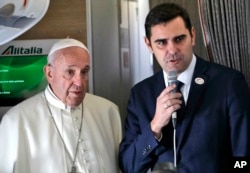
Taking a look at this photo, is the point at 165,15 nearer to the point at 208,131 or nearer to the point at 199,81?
the point at 199,81

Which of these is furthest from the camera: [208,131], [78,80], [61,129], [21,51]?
[21,51]

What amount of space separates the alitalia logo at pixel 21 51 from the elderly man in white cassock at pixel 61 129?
0.25m

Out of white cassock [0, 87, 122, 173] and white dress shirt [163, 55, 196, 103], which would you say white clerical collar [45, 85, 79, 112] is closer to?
white cassock [0, 87, 122, 173]

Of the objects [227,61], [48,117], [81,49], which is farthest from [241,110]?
[48,117]

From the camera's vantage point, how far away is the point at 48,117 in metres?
1.81

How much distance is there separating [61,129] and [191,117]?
2.02 feet

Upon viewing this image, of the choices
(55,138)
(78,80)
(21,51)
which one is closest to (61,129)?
(55,138)

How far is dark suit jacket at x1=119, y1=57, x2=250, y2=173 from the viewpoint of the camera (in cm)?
155

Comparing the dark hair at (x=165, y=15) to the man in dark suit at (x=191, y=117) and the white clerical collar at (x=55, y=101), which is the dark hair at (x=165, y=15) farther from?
the white clerical collar at (x=55, y=101)

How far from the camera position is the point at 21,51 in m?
2.03

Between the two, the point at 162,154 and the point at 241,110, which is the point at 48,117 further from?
the point at 241,110

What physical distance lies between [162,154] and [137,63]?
0.82 m

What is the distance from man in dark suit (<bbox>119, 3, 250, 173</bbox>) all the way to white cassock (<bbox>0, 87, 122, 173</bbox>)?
0.76 feet

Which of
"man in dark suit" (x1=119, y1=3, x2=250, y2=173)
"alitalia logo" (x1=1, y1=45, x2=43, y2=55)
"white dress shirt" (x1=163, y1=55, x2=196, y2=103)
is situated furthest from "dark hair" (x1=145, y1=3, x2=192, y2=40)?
"alitalia logo" (x1=1, y1=45, x2=43, y2=55)
